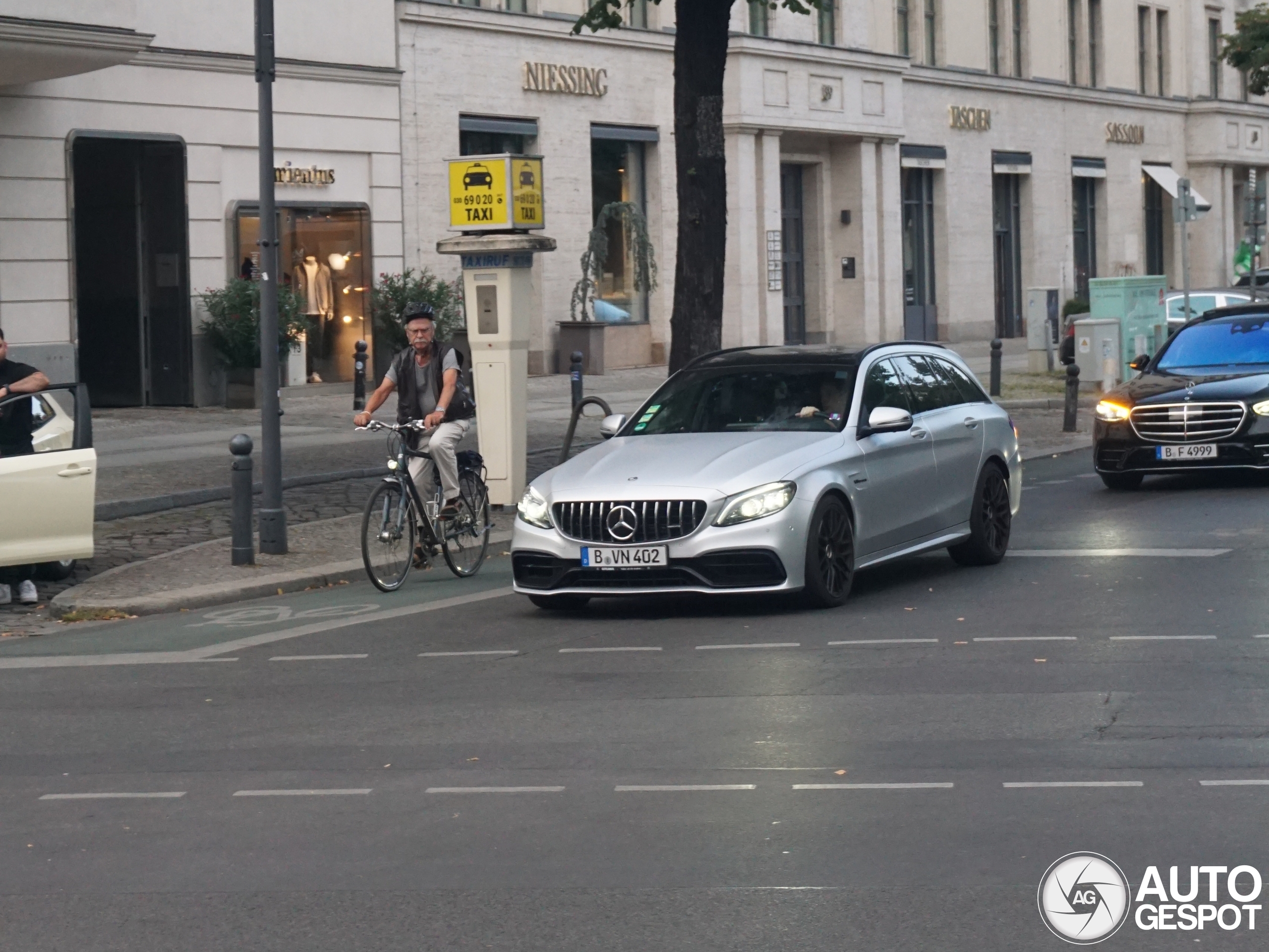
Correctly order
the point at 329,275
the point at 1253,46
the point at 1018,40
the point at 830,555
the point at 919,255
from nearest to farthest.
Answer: the point at 830,555
the point at 329,275
the point at 919,255
the point at 1253,46
the point at 1018,40

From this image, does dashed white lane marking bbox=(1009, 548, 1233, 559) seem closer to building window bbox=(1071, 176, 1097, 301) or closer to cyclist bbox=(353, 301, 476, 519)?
cyclist bbox=(353, 301, 476, 519)

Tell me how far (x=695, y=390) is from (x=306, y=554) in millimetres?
3442

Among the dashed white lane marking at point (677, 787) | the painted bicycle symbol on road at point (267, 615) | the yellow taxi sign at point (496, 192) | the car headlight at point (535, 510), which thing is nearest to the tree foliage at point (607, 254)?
the yellow taxi sign at point (496, 192)

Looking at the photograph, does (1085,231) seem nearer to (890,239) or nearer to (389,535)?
(890,239)

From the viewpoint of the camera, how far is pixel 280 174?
2897cm

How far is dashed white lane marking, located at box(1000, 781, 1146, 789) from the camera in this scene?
272 inches

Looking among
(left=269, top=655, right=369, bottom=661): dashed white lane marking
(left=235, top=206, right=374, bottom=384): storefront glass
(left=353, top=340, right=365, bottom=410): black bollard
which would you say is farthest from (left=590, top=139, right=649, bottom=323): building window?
(left=269, top=655, right=369, bottom=661): dashed white lane marking

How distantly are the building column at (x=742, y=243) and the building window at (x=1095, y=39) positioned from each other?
664 inches

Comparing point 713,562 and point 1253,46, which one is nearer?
point 713,562

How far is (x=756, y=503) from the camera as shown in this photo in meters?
11.0

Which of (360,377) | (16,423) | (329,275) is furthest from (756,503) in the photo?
(329,275)

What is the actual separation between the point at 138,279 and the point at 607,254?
383 inches

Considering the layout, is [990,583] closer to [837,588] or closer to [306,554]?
[837,588]

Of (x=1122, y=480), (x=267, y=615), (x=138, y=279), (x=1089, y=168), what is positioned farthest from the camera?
(x=1089, y=168)
